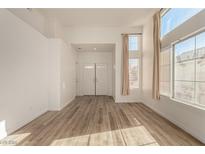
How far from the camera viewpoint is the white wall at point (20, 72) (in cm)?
309

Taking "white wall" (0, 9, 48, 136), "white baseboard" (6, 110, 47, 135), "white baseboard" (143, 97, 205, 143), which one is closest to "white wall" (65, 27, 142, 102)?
"white wall" (0, 9, 48, 136)

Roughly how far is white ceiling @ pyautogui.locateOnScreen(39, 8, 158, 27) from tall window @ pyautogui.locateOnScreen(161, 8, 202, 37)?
0.52 m

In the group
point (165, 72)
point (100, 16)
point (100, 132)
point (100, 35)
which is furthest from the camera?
point (100, 35)

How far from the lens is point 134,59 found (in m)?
7.18

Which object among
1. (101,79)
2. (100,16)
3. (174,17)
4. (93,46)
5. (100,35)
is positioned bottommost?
(101,79)

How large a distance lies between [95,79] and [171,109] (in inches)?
242

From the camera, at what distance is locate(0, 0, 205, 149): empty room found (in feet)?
10.0

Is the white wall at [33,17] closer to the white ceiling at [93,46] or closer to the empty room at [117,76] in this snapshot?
the empty room at [117,76]

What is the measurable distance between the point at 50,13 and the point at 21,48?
2083 millimetres

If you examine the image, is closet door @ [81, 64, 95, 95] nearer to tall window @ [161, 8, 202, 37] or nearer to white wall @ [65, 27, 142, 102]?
white wall @ [65, 27, 142, 102]

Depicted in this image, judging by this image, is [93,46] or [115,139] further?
[93,46]

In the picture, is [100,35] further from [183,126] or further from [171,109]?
[183,126]

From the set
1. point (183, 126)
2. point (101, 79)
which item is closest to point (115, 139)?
point (183, 126)
